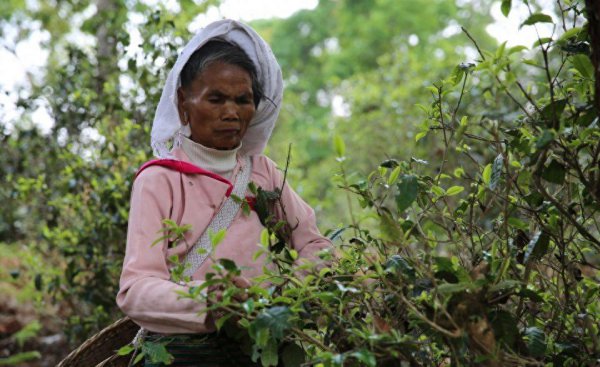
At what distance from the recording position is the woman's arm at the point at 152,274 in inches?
81.4

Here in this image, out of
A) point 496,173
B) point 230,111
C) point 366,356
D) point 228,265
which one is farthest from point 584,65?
point 230,111

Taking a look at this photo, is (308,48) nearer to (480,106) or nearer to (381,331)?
(480,106)

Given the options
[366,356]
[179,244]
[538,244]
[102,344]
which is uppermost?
[538,244]

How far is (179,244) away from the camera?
7.73ft

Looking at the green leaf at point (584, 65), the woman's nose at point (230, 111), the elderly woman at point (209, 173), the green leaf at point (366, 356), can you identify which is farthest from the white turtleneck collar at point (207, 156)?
the green leaf at point (584, 65)

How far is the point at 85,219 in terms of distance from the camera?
4.77 m

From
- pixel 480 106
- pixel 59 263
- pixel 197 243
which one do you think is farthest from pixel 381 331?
pixel 480 106

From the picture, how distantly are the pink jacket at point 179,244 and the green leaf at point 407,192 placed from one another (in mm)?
488

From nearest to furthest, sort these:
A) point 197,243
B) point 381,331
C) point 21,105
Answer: point 381,331, point 197,243, point 21,105

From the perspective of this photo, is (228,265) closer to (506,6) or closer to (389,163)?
(389,163)

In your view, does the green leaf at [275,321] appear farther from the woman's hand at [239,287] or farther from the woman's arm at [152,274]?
the woman's arm at [152,274]

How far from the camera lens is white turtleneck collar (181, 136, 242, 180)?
257 cm

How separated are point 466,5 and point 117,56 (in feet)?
87.1

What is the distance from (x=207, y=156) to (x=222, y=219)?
0.80 ft
